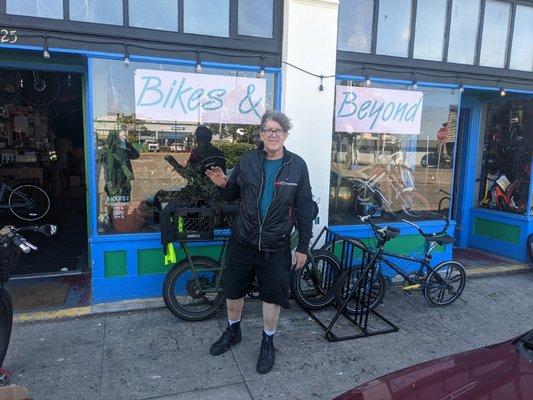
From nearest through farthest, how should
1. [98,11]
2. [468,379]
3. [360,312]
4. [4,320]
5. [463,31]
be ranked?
[468,379] < [4,320] < [98,11] < [360,312] < [463,31]

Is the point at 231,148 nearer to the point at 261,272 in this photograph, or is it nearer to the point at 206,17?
the point at 206,17

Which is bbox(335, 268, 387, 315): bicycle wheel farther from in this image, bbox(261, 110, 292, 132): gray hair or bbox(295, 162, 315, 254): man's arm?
bbox(261, 110, 292, 132): gray hair

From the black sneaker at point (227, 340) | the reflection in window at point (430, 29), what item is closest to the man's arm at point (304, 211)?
the black sneaker at point (227, 340)

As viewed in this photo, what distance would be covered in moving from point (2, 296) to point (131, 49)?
2.45 meters

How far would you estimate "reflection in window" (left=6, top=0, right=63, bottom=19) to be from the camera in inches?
146

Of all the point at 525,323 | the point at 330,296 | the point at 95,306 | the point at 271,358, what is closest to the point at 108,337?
the point at 95,306

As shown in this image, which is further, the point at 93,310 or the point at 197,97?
the point at 197,97

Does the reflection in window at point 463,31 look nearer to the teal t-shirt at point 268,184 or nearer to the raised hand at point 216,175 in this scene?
the teal t-shirt at point 268,184

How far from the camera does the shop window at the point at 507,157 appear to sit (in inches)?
239

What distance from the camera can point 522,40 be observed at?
5684 mm

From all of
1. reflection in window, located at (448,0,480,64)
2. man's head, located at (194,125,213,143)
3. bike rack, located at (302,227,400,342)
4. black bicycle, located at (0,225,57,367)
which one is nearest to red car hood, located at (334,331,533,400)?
bike rack, located at (302,227,400,342)

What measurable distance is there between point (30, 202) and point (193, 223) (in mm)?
4983

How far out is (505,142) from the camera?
630 centimetres

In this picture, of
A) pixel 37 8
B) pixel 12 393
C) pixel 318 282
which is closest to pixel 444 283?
pixel 318 282
